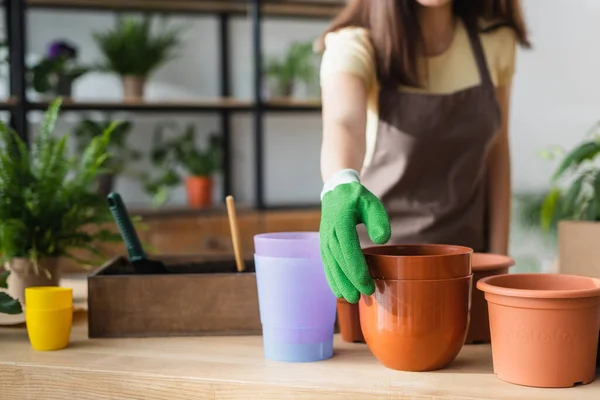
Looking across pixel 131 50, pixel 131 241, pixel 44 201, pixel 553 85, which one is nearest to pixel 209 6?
pixel 131 50

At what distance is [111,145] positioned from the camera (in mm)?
3393

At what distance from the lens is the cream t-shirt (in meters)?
1.34

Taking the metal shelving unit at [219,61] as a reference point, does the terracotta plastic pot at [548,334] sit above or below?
below

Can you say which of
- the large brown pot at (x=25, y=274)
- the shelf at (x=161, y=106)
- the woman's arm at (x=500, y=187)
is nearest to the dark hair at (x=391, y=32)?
the woman's arm at (x=500, y=187)

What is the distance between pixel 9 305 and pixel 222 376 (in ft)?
1.28

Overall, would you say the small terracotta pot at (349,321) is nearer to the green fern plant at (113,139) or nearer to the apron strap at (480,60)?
the apron strap at (480,60)

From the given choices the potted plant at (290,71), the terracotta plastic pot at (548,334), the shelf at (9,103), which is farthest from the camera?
the potted plant at (290,71)

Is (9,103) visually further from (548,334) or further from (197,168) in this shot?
(548,334)

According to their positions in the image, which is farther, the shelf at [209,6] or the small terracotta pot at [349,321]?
the shelf at [209,6]

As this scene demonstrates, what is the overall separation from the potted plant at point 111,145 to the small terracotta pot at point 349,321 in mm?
2212

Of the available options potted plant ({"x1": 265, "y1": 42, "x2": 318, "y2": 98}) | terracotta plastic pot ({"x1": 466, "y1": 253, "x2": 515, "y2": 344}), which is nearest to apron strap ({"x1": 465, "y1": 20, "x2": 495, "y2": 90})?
terracotta plastic pot ({"x1": 466, "y1": 253, "x2": 515, "y2": 344})

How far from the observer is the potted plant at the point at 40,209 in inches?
51.9

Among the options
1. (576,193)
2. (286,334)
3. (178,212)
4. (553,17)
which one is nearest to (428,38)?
(576,193)

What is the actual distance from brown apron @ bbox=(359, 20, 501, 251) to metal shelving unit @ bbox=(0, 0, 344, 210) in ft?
6.08
